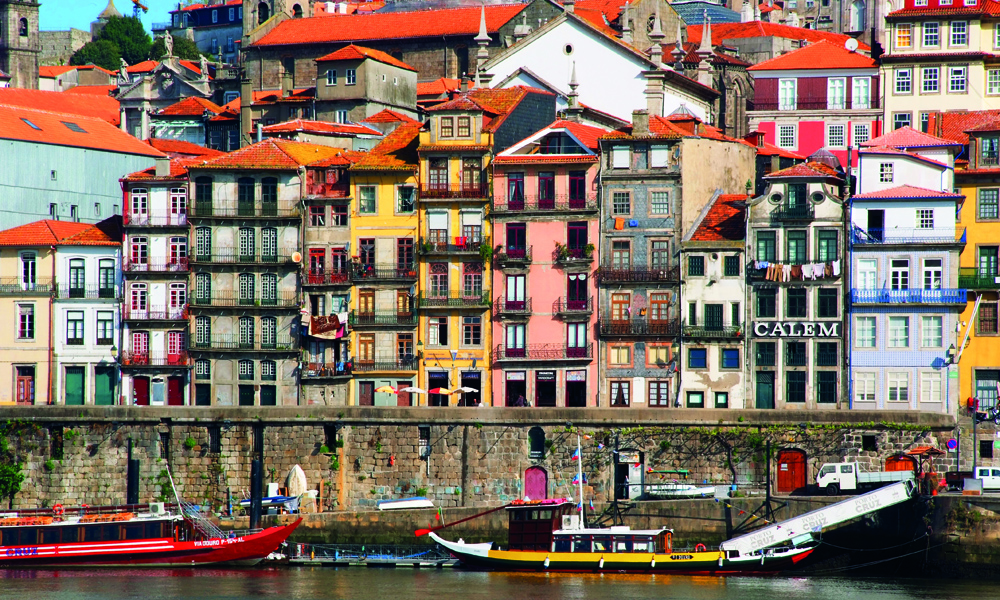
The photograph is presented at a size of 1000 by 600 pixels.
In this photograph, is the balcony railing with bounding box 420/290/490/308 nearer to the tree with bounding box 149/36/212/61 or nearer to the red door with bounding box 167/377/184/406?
the red door with bounding box 167/377/184/406

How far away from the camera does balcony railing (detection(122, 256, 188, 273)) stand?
263ft

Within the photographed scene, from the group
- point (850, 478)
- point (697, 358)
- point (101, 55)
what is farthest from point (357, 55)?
point (101, 55)

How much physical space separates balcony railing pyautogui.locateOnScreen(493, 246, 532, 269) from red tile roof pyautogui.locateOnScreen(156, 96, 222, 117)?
36453 millimetres

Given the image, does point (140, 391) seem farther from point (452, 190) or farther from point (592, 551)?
point (592, 551)

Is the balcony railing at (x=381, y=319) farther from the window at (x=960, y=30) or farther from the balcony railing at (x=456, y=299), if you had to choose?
the window at (x=960, y=30)

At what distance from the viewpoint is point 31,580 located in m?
64.1

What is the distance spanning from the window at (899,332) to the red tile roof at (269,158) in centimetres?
2858

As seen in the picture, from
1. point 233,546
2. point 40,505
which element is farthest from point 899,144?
point 40,505

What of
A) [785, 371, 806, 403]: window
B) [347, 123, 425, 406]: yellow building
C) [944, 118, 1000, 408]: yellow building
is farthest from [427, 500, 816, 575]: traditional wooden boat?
[944, 118, 1000, 408]: yellow building

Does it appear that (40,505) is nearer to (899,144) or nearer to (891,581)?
(891,581)

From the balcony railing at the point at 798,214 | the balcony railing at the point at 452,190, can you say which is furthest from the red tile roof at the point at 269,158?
the balcony railing at the point at 798,214

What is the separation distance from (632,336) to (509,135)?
1241cm

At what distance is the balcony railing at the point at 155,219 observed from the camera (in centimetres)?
8081

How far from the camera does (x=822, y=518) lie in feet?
208
